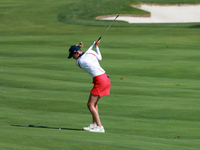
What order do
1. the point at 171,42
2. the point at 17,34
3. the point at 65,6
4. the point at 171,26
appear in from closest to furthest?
1. the point at 171,42
2. the point at 17,34
3. the point at 171,26
4. the point at 65,6

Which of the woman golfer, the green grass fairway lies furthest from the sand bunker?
the woman golfer

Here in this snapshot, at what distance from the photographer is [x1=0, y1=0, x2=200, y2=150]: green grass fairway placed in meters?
7.57

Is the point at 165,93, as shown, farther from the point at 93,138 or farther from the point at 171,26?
the point at 171,26

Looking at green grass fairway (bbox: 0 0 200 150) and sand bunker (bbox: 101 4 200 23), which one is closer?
green grass fairway (bbox: 0 0 200 150)

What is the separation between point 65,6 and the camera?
106 feet

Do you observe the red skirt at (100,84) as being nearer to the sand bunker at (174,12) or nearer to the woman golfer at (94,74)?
the woman golfer at (94,74)

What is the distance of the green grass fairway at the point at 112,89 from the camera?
24.8 feet

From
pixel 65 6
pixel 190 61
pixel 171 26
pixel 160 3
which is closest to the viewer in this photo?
pixel 190 61

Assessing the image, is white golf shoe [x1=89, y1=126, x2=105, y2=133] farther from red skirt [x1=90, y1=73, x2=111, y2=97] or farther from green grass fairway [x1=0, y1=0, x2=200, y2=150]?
red skirt [x1=90, y1=73, x2=111, y2=97]

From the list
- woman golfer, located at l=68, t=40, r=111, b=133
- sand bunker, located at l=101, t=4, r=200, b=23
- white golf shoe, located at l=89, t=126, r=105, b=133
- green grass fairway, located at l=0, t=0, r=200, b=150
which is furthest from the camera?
sand bunker, located at l=101, t=4, r=200, b=23

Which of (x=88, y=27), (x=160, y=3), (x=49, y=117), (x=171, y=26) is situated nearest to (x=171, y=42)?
(x=171, y=26)

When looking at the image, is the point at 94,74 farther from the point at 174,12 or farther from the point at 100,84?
the point at 174,12

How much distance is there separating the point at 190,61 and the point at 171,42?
12.6 ft

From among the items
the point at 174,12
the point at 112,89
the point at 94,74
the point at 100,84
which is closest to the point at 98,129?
the point at 100,84
